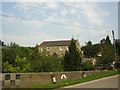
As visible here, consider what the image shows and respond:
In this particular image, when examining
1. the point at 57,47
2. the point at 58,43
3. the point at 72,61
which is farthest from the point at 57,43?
the point at 72,61

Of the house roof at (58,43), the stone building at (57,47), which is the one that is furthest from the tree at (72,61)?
the house roof at (58,43)

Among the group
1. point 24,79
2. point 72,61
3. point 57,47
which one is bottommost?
point 24,79

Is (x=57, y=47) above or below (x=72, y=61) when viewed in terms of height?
above

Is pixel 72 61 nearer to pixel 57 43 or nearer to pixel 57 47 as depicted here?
pixel 57 47

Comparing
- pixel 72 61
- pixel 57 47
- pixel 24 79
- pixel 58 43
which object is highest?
pixel 58 43

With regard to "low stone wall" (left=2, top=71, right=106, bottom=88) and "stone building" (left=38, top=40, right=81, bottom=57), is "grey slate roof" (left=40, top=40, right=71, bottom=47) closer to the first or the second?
"stone building" (left=38, top=40, right=81, bottom=57)

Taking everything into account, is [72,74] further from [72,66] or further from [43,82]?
[72,66]

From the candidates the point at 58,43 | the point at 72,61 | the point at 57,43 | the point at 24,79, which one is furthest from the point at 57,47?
the point at 24,79

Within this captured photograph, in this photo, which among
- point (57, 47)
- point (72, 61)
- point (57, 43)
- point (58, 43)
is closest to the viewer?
point (72, 61)

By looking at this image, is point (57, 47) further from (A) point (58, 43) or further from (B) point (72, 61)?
(B) point (72, 61)

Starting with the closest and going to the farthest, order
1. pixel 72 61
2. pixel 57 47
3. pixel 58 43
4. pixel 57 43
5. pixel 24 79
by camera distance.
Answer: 1. pixel 24 79
2. pixel 72 61
3. pixel 57 47
4. pixel 58 43
5. pixel 57 43

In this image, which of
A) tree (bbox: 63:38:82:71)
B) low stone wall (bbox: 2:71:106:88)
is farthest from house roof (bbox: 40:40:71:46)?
low stone wall (bbox: 2:71:106:88)

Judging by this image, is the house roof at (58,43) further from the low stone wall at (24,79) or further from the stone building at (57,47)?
the low stone wall at (24,79)

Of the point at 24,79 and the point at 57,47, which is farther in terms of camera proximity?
the point at 57,47
